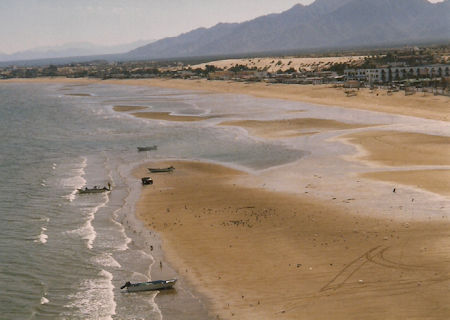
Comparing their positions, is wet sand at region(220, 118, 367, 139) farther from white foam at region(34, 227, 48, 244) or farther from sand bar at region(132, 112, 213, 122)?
white foam at region(34, 227, 48, 244)

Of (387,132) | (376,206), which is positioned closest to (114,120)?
(387,132)

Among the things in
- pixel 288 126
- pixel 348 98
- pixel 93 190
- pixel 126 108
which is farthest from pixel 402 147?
pixel 126 108

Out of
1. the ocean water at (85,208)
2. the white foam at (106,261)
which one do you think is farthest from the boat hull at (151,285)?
the white foam at (106,261)

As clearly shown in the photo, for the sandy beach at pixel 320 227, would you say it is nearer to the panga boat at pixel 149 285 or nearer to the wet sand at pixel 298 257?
the wet sand at pixel 298 257

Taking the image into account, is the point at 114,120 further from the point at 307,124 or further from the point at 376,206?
the point at 376,206

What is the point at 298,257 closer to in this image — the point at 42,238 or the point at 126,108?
the point at 42,238
